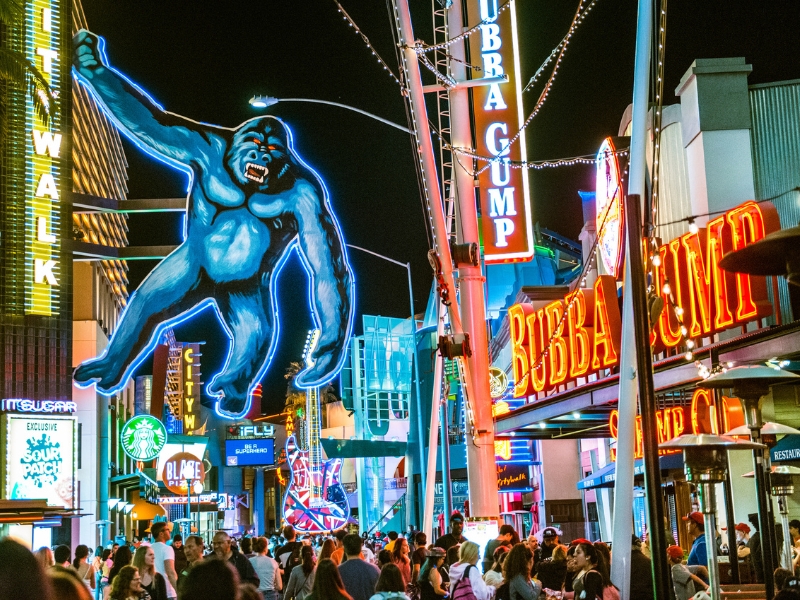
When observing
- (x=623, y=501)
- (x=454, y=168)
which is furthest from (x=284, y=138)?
(x=623, y=501)

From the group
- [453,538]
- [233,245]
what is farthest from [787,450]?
[233,245]

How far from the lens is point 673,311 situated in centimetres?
2078

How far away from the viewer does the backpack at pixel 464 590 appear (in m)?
10.4

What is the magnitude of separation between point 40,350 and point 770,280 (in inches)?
779

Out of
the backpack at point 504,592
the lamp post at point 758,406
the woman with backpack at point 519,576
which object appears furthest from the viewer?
the lamp post at point 758,406

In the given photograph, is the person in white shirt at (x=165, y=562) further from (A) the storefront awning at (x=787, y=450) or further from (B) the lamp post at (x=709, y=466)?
(A) the storefront awning at (x=787, y=450)

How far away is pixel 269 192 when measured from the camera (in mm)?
22484

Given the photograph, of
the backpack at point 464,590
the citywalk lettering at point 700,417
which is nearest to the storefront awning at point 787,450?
the citywalk lettering at point 700,417

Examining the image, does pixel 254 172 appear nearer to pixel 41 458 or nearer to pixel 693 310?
pixel 693 310

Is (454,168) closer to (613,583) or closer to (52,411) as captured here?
(613,583)

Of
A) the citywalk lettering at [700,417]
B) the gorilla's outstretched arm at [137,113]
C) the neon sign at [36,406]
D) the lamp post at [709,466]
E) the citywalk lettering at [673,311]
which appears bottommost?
the lamp post at [709,466]

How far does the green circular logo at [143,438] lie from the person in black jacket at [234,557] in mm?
20668

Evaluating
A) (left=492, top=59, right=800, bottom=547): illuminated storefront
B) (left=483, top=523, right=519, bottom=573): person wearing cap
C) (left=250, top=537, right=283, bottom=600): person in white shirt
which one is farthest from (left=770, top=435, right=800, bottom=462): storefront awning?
(left=250, top=537, right=283, bottom=600): person in white shirt

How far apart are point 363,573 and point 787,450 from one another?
41.5 ft
